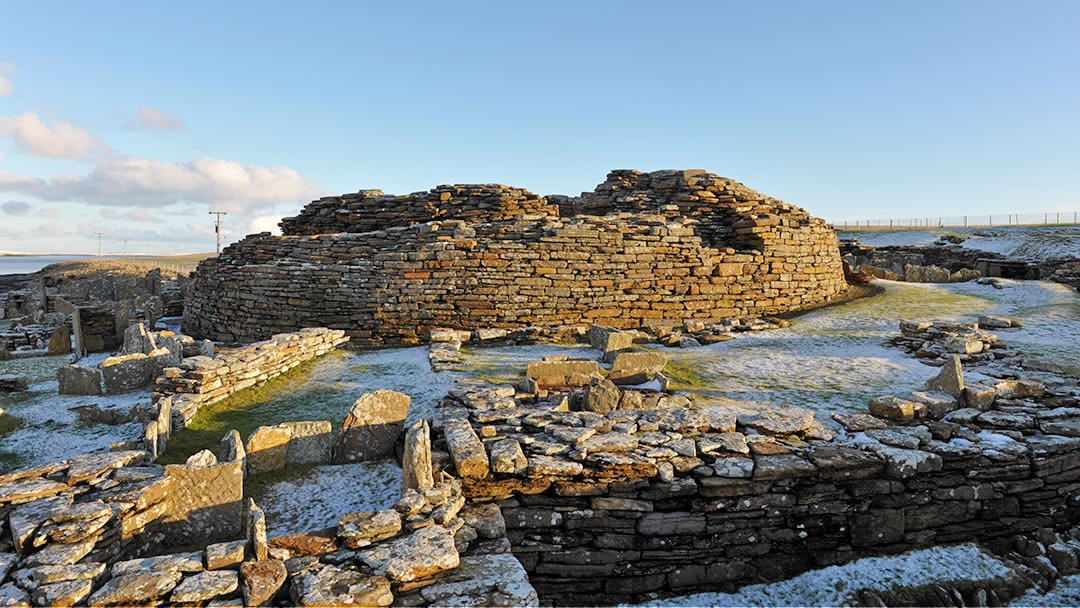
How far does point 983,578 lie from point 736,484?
2.45m

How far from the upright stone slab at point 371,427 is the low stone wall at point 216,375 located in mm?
1998

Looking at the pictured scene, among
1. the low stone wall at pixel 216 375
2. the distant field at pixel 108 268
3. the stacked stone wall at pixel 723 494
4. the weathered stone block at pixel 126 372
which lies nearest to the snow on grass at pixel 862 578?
the stacked stone wall at pixel 723 494

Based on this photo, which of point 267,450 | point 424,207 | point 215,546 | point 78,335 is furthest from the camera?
point 424,207

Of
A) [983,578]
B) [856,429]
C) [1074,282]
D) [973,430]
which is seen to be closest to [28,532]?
[856,429]

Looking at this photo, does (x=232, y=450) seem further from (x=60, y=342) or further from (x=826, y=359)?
(x=60, y=342)

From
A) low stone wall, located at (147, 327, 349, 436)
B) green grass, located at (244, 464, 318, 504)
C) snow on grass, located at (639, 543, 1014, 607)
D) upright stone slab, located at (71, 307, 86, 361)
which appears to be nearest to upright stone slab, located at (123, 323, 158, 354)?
low stone wall, located at (147, 327, 349, 436)

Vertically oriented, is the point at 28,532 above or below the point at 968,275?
below

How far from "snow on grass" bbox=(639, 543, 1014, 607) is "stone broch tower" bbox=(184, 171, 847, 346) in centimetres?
772

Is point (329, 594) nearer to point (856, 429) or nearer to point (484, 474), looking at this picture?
point (484, 474)

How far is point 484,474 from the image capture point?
504 cm

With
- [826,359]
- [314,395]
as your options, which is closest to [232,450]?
[314,395]

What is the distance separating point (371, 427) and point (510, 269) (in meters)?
6.64

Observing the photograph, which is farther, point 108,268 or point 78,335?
point 108,268

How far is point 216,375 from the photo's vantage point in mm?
8172
